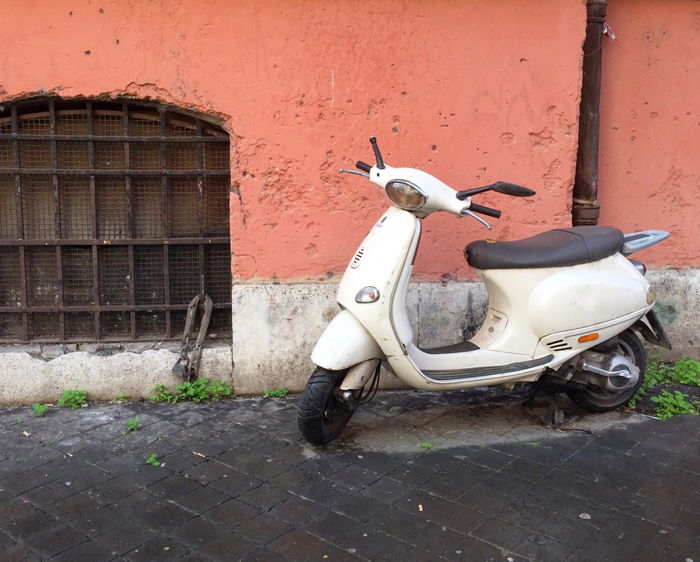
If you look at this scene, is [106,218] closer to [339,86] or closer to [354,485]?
[339,86]

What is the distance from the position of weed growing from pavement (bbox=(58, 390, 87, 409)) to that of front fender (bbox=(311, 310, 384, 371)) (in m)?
1.80

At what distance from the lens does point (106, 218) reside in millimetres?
4805

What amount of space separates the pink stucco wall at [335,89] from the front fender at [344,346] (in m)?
1.05

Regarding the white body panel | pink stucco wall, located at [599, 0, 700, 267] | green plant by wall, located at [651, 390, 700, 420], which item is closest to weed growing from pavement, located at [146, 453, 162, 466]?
the white body panel

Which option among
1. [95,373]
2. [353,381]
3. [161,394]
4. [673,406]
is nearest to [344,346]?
[353,381]

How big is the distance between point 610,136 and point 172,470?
12.7 ft

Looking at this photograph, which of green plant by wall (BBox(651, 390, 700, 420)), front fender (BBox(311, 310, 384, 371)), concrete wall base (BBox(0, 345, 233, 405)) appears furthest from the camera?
concrete wall base (BBox(0, 345, 233, 405))

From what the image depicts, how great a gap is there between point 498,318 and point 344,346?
42.0 inches

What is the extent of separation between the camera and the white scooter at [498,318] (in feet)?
12.6

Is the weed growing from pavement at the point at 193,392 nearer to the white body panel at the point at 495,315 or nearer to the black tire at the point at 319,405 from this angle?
the black tire at the point at 319,405

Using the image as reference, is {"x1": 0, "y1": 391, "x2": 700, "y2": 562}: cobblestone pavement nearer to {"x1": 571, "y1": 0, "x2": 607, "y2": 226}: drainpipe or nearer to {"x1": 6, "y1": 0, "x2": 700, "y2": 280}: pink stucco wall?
{"x1": 6, "y1": 0, "x2": 700, "y2": 280}: pink stucco wall

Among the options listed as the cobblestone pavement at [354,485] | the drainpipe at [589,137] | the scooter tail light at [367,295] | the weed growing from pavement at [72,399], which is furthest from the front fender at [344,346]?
the drainpipe at [589,137]

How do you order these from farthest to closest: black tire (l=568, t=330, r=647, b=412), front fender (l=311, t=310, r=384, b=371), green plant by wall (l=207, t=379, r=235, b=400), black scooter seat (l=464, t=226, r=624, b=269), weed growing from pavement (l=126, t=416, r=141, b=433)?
green plant by wall (l=207, t=379, r=235, b=400) → black tire (l=568, t=330, r=647, b=412) → weed growing from pavement (l=126, t=416, r=141, b=433) → black scooter seat (l=464, t=226, r=624, b=269) → front fender (l=311, t=310, r=384, b=371)

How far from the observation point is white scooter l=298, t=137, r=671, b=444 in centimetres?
384
